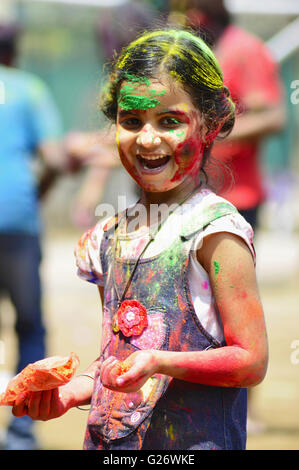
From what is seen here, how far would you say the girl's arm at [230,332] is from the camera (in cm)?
162

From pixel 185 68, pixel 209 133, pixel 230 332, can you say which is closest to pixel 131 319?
pixel 230 332

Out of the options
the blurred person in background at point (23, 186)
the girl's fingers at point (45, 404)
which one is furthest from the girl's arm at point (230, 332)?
the blurred person in background at point (23, 186)

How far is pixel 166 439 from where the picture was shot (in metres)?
1.72

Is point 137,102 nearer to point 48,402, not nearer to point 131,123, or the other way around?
point 131,123

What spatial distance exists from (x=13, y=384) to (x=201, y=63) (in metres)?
0.89

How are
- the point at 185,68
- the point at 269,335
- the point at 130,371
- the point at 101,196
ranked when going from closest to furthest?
the point at 130,371, the point at 185,68, the point at 269,335, the point at 101,196

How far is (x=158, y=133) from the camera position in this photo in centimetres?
177

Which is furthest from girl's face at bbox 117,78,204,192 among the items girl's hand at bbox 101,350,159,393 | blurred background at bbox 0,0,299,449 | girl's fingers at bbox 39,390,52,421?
blurred background at bbox 0,0,299,449

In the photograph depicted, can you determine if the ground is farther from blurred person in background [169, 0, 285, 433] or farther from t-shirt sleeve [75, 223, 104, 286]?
t-shirt sleeve [75, 223, 104, 286]

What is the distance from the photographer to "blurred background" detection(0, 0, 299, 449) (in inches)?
230

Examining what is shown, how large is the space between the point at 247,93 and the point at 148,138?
2.18m

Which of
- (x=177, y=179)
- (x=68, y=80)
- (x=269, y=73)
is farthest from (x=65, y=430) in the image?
(x=68, y=80)

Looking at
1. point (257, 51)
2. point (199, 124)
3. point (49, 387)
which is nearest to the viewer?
Result: point (49, 387)

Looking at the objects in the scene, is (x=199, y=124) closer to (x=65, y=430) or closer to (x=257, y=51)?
(x=257, y=51)
